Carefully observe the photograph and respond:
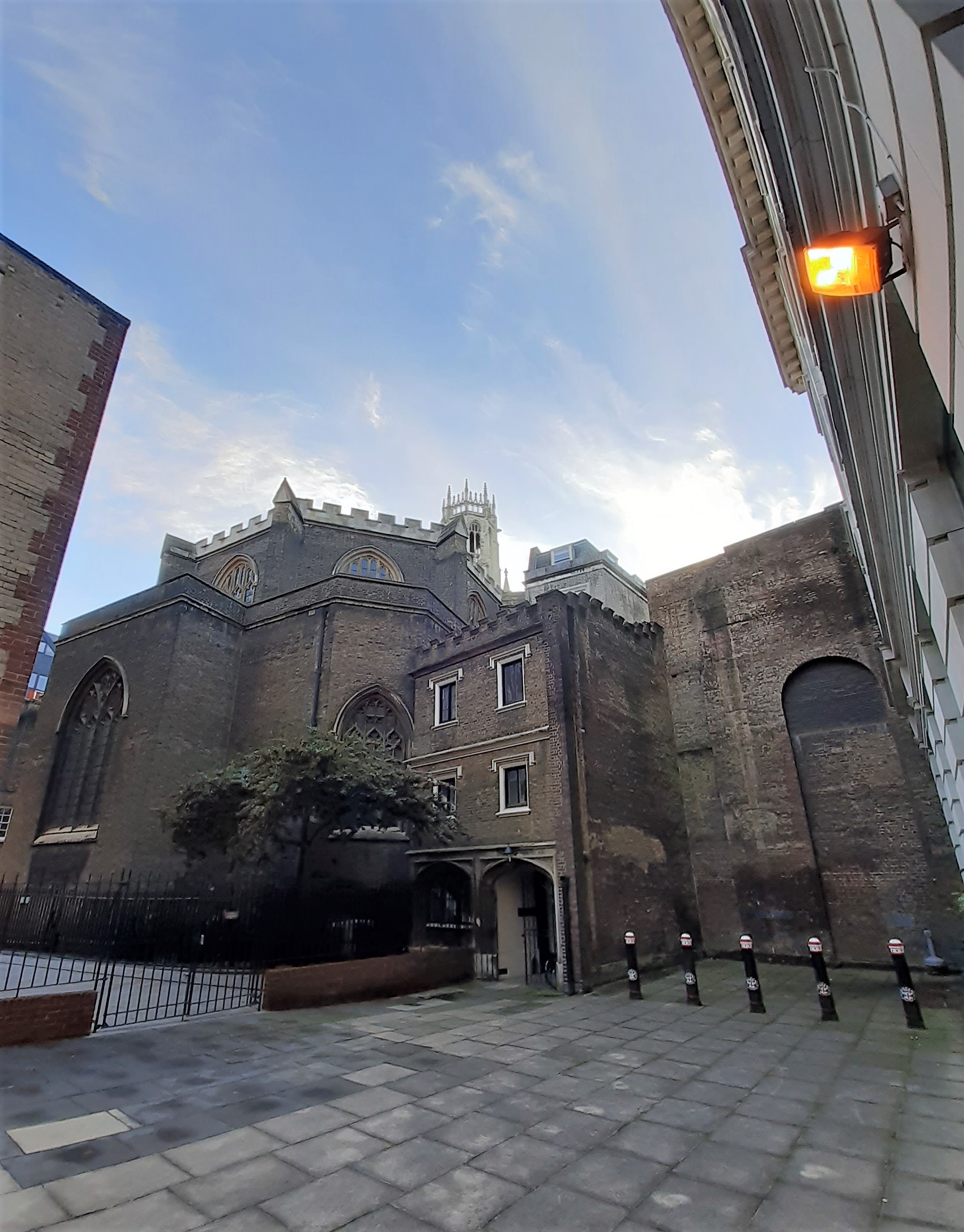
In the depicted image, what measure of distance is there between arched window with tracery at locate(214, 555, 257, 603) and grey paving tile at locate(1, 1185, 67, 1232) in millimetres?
25107

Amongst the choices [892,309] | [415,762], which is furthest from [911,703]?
[415,762]

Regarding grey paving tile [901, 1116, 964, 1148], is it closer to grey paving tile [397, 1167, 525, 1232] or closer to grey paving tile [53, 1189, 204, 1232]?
grey paving tile [397, 1167, 525, 1232]

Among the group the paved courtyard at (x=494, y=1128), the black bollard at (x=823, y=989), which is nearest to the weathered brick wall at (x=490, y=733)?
the black bollard at (x=823, y=989)

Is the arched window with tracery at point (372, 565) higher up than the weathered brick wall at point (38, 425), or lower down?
higher up

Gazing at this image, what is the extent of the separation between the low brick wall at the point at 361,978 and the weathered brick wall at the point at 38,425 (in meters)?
7.43

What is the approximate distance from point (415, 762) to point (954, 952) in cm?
1458

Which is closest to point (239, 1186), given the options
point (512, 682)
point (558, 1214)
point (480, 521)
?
point (558, 1214)

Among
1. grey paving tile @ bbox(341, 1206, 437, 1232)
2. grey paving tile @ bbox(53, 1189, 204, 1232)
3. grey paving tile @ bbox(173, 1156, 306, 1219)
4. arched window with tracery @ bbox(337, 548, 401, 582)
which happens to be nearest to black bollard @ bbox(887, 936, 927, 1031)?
grey paving tile @ bbox(341, 1206, 437, 1232)

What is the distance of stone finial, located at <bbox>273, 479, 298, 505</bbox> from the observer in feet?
95.6

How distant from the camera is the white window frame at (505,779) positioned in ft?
51.3

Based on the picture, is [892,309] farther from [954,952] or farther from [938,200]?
[954,952]

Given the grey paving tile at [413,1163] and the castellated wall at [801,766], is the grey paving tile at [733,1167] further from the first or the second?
the castellated wall at [801,766]

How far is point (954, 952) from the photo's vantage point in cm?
1427

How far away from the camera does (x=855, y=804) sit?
16344mm
